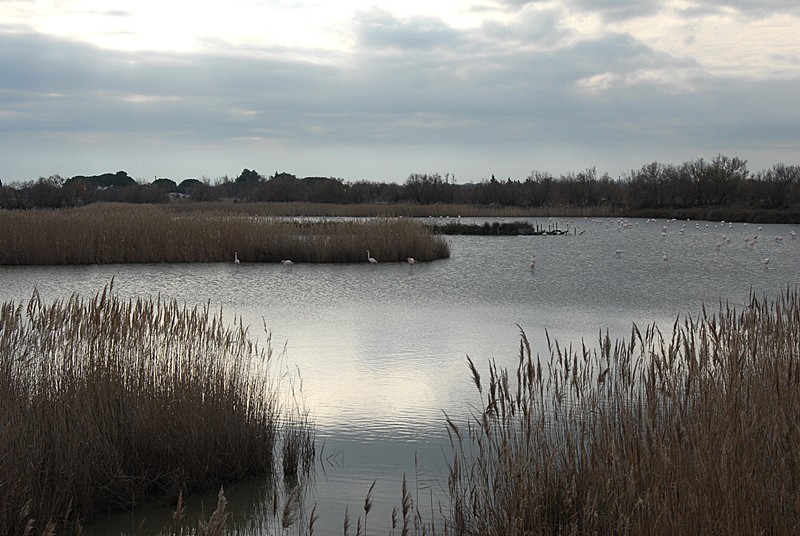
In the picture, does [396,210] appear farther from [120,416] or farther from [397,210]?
[120,416]

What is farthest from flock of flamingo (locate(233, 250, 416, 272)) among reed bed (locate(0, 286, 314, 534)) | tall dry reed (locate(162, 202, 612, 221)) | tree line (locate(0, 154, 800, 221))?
tree line (locate(0, 154, 800, 221))

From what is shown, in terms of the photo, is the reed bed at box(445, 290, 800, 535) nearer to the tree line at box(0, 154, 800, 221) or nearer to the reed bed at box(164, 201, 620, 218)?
the reed bed at box(164, 201, 620, 218)

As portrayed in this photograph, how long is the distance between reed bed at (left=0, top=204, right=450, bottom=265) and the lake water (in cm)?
71

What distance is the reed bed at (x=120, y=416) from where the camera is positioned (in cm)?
390

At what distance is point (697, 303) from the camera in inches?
469

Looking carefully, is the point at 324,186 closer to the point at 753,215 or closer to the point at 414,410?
the point at 753,215

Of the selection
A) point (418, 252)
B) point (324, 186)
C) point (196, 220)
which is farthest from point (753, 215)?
point (196, 220)

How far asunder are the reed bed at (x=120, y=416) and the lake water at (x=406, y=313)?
0.19 metres

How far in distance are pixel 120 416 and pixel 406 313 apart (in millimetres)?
7037

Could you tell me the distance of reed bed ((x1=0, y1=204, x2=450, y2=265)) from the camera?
1739cm

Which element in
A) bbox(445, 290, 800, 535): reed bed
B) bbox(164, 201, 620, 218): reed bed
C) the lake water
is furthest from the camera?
bbox(164, 201, 620, 218): reed bed

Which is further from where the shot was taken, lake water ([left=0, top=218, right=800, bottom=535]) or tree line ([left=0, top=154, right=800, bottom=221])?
tree line ([left=0, top=154, right=800, bottom=221])

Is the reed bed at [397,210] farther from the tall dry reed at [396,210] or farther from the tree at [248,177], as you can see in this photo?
the tree at [248,177]

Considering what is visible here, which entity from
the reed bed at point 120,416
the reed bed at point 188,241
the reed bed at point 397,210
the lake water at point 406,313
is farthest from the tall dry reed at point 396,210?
the reed bed at point 120,416
